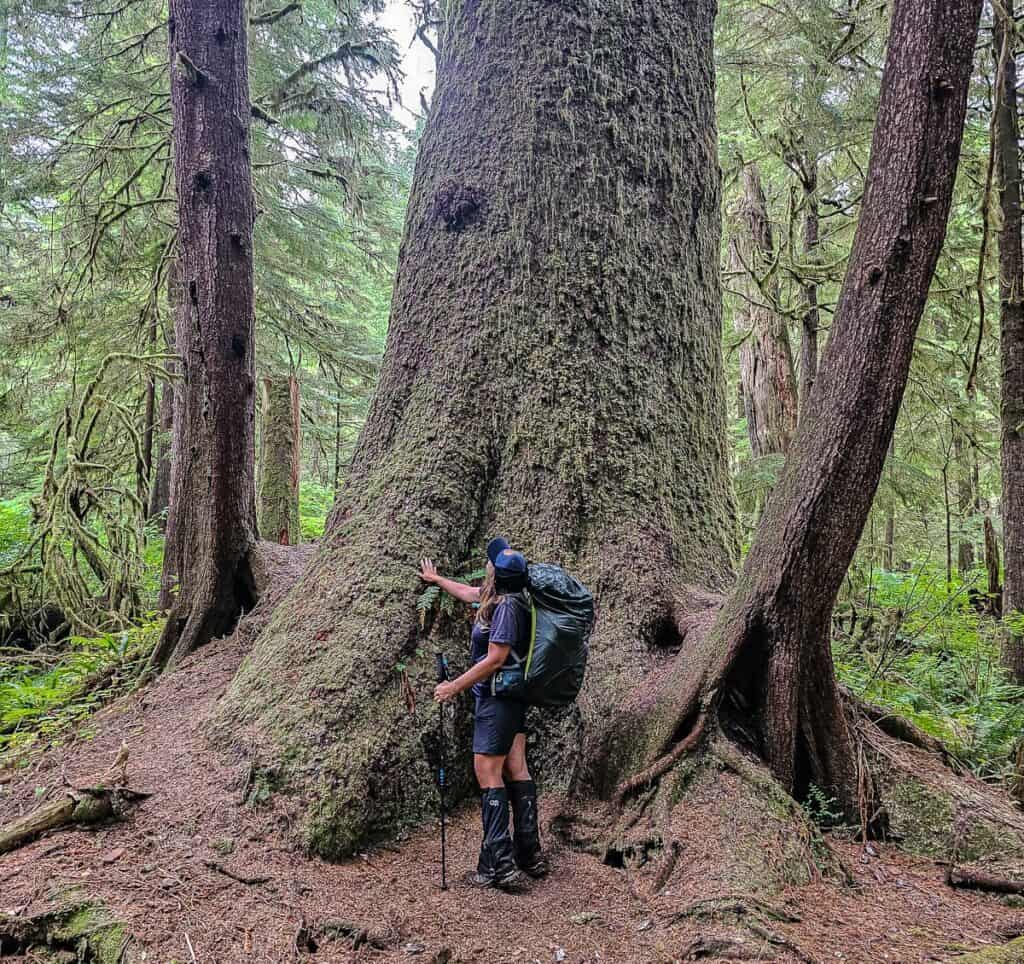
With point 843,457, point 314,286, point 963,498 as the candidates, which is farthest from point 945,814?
point 963,498

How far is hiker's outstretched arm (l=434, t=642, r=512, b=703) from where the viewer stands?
3.52 metres

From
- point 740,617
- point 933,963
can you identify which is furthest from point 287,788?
point 933,963

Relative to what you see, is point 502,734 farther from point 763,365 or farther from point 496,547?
point 763,365

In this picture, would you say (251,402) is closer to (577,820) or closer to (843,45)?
(577,820)

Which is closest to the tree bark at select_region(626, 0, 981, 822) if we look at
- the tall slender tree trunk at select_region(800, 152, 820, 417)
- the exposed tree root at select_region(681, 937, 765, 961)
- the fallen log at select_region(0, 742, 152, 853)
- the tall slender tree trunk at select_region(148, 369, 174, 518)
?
the exposed tree root at select_region(681, 937, 765, 961)

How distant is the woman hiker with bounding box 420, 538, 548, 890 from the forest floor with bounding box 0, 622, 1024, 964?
0.16 m

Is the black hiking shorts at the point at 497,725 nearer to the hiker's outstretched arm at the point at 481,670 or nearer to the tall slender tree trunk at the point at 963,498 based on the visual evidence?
the hiker's outstretched arm at the point at 481,670

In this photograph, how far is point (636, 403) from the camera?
460cm

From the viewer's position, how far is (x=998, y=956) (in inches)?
92.6

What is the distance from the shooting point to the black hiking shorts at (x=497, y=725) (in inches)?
141

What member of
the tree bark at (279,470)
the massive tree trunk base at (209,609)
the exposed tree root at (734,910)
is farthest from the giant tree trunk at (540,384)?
the tree bark at (279,470)

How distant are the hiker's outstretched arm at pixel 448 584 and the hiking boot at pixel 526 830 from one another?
101 centimetres

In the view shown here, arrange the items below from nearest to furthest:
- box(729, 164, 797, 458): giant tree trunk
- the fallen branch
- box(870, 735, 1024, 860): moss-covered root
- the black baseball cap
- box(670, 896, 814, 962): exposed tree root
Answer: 1. box(670, 896, 814, 962): exposed tree root
2. the fallen branch
3. box(870, 735, 1024, 860): moss-covered root
4. the black baseball cap
5. box(729, 164, 797, 458): giant tree trunk

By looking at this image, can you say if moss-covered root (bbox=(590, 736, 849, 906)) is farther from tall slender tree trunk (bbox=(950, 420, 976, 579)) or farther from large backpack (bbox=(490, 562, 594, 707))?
tall slender tree trunk (bbox=(950, 420, 976, 579))
